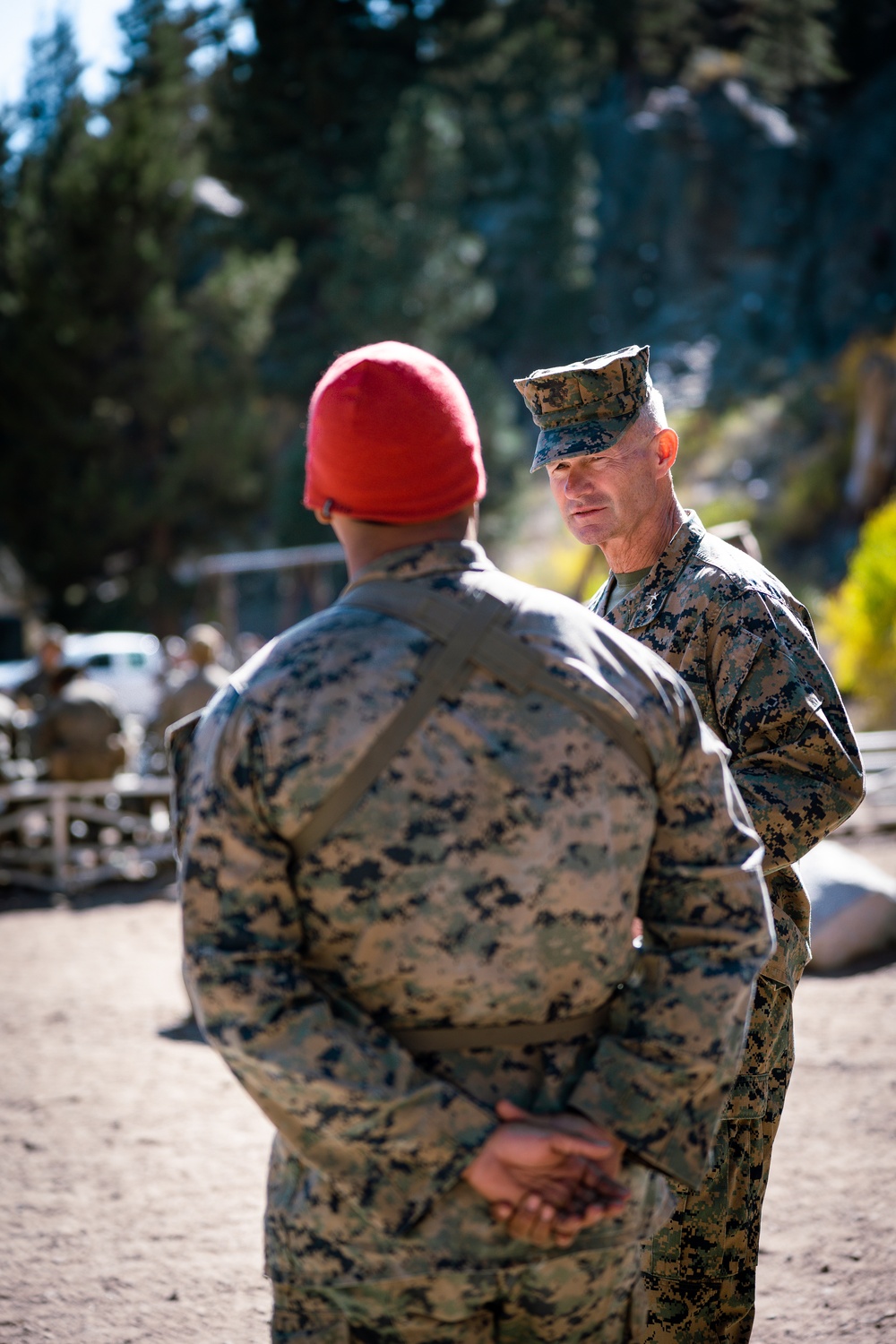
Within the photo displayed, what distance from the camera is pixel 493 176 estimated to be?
37156mm

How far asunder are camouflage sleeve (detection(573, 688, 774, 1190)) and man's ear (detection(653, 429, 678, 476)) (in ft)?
3.50

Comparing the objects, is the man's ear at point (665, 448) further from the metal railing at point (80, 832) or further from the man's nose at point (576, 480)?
the metal railing at point (80, 832)

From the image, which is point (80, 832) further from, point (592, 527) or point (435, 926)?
point (435, 926)

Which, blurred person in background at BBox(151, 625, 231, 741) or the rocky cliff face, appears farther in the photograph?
the rocky cliff face

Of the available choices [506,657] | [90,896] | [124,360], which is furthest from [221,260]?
[506,657]

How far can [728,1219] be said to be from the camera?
2439mm

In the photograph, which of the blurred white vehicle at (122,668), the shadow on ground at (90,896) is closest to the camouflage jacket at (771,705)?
the shadow on ground at (90,896)

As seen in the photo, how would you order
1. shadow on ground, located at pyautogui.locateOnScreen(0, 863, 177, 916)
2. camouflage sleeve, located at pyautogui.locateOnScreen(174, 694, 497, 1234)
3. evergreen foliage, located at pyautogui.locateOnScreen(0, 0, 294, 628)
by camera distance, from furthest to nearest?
evergreen foliage, located at pyautogui.locateOnScreen(0, 0, 294, 628), shadow on ground, located at pyautogui.locateOnScreen(0, 863, 177, 916), camouflage sleeve, located at pyautogui.locateOnScreen(174, 694, 497, 1234)

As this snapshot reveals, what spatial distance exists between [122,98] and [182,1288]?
27533 mm

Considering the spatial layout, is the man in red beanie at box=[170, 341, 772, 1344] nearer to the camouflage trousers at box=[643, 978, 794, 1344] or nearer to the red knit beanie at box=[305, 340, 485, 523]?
the red knit beanie at box=[305, 340, 485, 523]

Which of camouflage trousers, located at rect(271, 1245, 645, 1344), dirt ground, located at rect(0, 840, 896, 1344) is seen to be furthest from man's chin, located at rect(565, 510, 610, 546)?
dirt ground, located at rect(0, 840, 896, 1344)

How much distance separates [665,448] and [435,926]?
150 cm

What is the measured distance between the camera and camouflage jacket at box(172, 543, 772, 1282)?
1485mm

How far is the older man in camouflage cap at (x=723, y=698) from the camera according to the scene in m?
2.37
